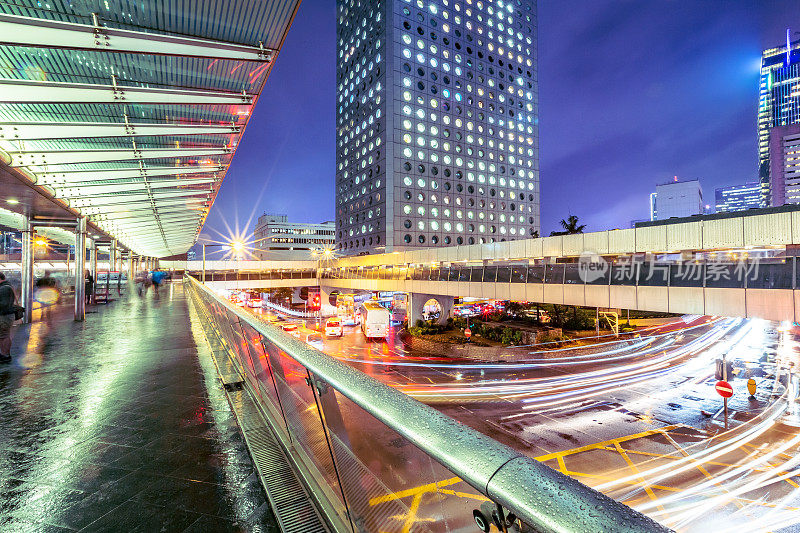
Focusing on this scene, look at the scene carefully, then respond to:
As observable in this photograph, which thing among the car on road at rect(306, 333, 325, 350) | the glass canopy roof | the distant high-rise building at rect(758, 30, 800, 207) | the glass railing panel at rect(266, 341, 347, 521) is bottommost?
the car on road at rect(306, 333, 325, 350)

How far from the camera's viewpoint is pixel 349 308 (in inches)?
1951

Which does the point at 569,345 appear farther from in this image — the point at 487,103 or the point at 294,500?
the point at 487,103

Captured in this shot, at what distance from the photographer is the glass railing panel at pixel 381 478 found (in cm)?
136

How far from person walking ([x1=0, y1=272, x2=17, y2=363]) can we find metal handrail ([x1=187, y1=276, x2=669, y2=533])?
8.47 meters

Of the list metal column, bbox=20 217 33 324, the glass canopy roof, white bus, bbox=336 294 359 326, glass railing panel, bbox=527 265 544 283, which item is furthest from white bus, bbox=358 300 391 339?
metal column, bbox=20 217 33 324

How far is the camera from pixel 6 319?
6.78 metres

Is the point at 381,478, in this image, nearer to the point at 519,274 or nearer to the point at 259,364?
the point at 259,364

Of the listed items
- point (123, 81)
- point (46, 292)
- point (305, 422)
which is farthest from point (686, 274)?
point (46, 292)

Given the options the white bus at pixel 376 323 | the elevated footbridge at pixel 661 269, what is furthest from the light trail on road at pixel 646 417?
the elevated footbridge at pixel 661 269

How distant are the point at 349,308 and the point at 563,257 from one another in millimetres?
31226

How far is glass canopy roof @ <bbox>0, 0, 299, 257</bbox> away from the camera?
8.49 meters

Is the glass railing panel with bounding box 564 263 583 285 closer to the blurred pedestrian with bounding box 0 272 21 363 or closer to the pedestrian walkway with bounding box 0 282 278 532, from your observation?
the pedestrian walkway with bounding box 0 282 278 532

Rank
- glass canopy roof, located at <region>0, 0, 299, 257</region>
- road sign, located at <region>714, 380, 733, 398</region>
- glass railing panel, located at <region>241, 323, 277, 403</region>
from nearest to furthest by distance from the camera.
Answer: glass railing panel, located at <region>241, 323, 277, 403</region>, glass canopy roof, located at <region>0, 0, 299, 257</region>, road sign, located at <region>714, 380, 733, 398</region>

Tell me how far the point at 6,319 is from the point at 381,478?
344 inches
